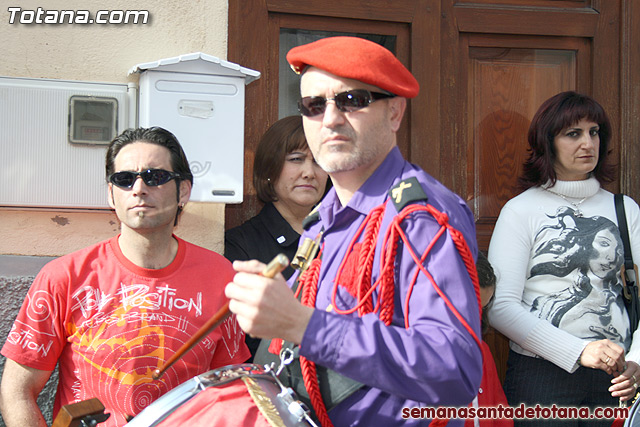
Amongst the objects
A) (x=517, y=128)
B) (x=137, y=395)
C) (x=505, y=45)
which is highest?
(x=505, y=45)

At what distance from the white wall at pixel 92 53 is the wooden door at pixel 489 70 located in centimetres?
47

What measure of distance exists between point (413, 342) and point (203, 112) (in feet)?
6.57

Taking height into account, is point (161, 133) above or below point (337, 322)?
above

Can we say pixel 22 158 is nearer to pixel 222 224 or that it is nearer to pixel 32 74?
pixel 32 74

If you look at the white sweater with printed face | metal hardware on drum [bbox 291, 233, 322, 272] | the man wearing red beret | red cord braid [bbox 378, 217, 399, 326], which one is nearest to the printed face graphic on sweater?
the white sweater with printed face

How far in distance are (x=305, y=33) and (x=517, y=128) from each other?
1.31 m

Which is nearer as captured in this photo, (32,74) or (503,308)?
(503,308)

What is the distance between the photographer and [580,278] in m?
3.01

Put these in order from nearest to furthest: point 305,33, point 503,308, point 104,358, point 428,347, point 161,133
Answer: point 428,347
point 104,358
point 161,133
point 503,308
point 305,33

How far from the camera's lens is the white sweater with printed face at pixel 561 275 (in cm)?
292

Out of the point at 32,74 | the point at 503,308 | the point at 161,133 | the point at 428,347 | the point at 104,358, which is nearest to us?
the point at 428,347

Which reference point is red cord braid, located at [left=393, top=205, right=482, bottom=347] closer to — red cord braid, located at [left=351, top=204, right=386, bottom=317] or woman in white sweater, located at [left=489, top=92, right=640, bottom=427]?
red cord braid, located at [left=351, top=204, right=386, bottom=317]

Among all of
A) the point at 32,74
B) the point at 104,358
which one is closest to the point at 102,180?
the point at 32,74

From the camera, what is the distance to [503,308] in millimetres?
3004
